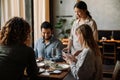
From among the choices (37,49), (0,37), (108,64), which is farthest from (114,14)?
(0,37)

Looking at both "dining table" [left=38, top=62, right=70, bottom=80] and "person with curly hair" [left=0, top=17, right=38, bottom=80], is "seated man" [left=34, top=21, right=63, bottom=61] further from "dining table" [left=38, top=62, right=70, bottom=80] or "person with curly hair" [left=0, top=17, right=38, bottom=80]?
"person with curly hair" [left=0, top=17, right=38, bottom=80]

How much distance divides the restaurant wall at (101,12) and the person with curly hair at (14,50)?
16.3 ft

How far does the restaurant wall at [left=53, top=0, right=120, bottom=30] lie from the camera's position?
665cm

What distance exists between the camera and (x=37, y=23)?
6.00 m

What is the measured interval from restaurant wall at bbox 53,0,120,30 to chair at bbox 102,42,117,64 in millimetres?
1093

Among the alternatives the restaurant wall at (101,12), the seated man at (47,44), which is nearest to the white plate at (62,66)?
the seated man at (47,44)

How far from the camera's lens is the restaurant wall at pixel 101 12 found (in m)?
6.65

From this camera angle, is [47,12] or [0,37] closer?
[0,37]

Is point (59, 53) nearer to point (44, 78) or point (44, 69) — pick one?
point (44, 69)

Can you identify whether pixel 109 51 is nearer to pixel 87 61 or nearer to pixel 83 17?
pixel 83 17

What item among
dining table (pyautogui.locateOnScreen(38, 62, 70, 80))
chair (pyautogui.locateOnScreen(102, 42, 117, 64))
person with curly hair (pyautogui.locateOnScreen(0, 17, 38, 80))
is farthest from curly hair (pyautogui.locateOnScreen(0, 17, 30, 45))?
chair (pyautogui.locateOnScreen(102, 42, 117, 64))

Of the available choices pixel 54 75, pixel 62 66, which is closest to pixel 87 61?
pixel 54 75

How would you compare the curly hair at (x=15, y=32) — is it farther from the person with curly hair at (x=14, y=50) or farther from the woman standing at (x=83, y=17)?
the woman standing at (x=83, y=17)

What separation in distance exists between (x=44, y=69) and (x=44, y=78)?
0.24m
